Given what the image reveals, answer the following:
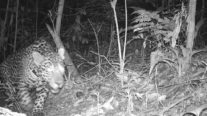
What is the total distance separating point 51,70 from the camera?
491 centimetres

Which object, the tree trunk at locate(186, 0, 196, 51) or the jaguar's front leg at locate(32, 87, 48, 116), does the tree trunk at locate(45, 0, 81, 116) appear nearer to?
the jaguar's front leg at locate(32, 87, 48, 116)

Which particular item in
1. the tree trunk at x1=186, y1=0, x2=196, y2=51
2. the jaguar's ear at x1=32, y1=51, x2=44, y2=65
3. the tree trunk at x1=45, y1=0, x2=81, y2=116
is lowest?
the tree trunk at x1=45, y1=0, x2=81, y2=116

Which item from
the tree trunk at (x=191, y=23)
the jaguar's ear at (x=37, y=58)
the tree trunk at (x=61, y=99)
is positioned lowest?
the tree trunk at (x=61, y=99)

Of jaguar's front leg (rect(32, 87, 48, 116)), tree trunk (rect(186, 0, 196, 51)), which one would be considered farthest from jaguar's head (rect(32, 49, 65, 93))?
tree trunk (rect(186, 0, 196, 51))

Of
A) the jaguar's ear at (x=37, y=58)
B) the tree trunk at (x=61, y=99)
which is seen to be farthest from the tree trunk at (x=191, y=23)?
the jaguar's ear at (x=37, y=58)

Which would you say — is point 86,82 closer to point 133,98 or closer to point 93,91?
point 93,91

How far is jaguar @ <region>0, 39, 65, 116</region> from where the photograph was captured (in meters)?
4.87

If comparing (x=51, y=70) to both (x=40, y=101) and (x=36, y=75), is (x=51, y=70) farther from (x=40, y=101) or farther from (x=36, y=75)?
(x=40, y=101)

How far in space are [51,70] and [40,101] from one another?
58 cm

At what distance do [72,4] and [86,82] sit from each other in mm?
4352

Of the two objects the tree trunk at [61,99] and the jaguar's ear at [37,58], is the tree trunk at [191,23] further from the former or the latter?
the jaguar's ear at [37,58]

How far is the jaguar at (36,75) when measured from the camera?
16.0 ft

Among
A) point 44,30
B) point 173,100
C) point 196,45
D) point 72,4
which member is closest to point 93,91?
point 173,100

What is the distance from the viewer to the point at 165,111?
347 cm
